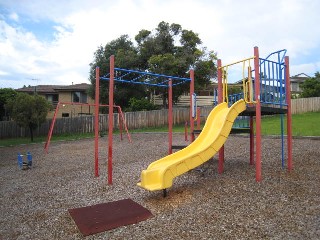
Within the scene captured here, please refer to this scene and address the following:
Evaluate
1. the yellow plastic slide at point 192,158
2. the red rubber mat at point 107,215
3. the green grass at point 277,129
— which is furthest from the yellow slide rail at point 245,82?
the green grass at point 277,129

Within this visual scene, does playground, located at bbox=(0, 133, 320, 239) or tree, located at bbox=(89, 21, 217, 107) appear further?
tree, located at bbox=(89, 21, 217, 107)

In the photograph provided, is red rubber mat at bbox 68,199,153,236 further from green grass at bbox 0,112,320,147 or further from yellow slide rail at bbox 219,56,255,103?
green grass at bbox 0,112,320,147

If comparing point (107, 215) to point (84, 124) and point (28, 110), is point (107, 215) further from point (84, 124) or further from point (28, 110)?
point (84, 124)

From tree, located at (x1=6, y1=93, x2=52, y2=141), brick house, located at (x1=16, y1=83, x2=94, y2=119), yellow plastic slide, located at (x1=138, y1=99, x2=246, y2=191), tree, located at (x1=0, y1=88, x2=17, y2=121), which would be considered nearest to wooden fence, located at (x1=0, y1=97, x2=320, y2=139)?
tree, located at (x1=6, y1=93, x2=52, y2=141)

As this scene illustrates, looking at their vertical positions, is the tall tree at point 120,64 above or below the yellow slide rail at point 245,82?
above

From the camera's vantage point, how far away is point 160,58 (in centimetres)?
2367

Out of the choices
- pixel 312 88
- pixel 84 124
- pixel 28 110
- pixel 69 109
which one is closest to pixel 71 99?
pixel 69 109

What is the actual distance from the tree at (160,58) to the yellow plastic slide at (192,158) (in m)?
17.1

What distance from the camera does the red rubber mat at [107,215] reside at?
423 cm

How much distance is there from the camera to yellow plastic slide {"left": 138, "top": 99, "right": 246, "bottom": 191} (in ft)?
17.2

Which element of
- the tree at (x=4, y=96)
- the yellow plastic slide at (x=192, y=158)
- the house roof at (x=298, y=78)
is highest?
the house roof at (x=298, y=78)

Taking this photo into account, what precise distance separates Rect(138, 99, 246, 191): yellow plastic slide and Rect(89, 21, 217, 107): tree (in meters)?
17.1

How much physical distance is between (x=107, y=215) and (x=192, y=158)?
1966mm

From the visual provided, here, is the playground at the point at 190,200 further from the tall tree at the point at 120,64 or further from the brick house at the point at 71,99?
the brick house at the point at 71,99
